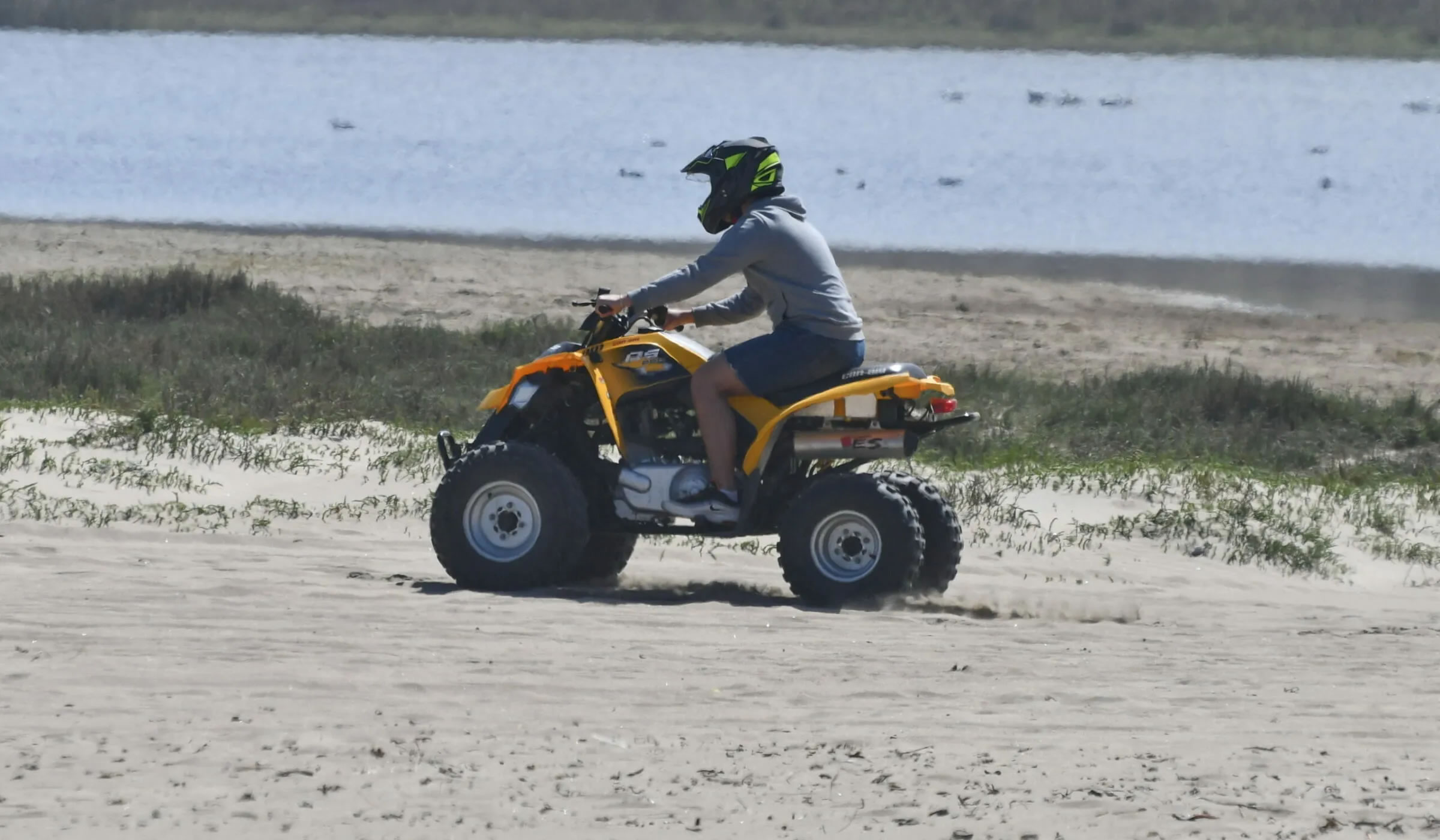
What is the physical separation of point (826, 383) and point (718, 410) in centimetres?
47

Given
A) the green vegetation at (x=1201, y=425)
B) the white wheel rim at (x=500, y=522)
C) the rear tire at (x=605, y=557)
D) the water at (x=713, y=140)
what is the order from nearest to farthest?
1. the white wheel rim at (x=500, y=522)
2. the rear tire at (x=605, y=557)
3. the green vegetation at (x=1201, y=425)
4. the water at (x=713, y=140)

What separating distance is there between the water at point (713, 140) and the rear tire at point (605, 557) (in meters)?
19.1

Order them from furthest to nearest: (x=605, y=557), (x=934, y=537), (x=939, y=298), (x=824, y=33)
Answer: (x=824, y=33) → (x=939, y=298) → (x=605, y=557) → (x=934, y=537)

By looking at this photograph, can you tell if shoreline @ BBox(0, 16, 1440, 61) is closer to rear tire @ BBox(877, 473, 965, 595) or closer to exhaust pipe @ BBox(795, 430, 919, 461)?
rear tire @ BBox(877, 473, 965, 595)

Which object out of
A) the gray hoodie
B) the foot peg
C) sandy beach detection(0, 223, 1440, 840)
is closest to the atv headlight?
the foot peg

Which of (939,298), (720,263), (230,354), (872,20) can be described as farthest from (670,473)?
(872,20)

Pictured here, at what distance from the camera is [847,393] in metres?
8.75

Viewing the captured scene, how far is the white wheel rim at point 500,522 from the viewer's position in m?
9.12

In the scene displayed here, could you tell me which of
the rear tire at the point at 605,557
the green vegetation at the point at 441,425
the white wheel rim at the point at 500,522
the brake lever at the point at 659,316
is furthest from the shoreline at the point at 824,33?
the white wheel rim at the point at 500,522

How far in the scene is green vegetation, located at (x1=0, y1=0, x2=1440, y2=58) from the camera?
55.0 m

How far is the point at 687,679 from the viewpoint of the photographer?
23.5 ft

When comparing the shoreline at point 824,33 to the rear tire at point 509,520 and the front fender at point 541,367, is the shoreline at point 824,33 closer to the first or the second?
the front fender at point 541,367

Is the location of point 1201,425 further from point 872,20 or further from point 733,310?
point 872,20

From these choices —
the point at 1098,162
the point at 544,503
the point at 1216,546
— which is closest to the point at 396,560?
the point at 544,503
